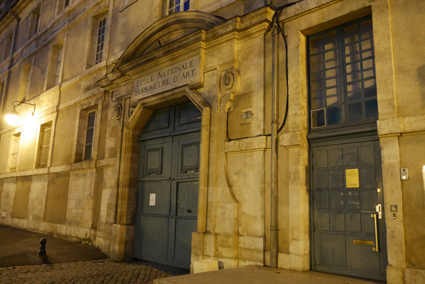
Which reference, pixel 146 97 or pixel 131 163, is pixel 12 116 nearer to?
pixel 131 163

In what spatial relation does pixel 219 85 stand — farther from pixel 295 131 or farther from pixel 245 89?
pixel 295 131

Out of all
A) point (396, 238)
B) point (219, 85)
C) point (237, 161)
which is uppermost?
point (219, 85)

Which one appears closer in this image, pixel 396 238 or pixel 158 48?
pixel 396 238

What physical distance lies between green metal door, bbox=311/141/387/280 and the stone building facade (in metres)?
0.02

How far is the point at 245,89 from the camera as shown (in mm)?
6090

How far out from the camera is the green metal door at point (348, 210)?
182 inches

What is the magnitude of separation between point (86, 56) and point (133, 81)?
3108 millimetres

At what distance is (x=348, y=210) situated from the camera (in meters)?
4.89

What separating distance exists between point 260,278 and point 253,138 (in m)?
2.19

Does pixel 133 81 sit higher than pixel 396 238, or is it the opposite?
pixel 133 81

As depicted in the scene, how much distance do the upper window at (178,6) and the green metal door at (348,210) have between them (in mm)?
4665

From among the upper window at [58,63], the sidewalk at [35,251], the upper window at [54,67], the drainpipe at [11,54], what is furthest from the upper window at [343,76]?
the drainpipe at [11,54]

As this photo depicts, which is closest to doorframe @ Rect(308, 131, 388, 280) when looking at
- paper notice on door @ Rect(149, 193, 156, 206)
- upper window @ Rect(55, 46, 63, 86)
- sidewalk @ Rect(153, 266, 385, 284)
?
sidewalk @ Rect(153, 266, 385, 284)

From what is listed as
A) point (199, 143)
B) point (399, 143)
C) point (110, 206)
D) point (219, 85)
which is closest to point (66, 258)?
point (110, 206)
